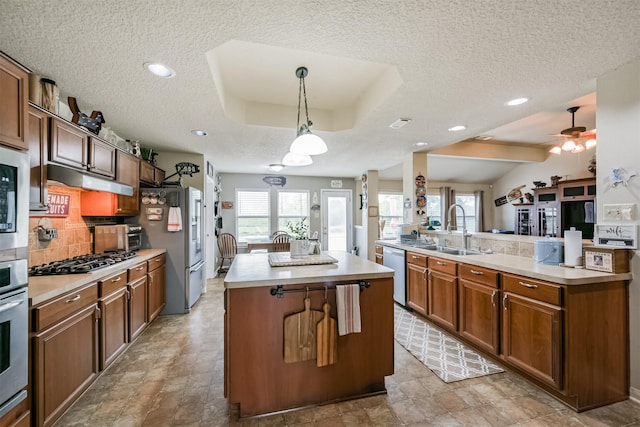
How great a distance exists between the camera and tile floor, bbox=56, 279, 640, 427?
171 centimetres

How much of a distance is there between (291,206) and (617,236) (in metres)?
5.82

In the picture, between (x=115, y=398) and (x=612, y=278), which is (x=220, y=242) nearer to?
(x=115, y=398)

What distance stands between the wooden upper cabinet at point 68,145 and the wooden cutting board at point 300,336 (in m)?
2.03

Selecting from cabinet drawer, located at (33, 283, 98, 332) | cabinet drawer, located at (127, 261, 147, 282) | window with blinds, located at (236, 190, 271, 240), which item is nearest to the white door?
window with blinds, located at (236, 190, 271, 240)

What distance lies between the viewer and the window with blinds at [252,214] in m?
6.71

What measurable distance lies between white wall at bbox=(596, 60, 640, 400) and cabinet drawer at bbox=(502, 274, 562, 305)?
57cm

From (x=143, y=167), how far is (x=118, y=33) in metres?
2.26

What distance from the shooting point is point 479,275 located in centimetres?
244

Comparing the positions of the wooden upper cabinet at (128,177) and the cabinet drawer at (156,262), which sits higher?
the wooden upper cabinet at (128,177)

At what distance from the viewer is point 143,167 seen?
347 centimetres

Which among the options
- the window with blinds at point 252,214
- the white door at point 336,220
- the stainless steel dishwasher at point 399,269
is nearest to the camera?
the stainless steel dishwasher at point 399,269

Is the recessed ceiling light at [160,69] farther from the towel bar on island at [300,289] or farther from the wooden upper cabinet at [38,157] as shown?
the towel bar on island at [300,289]

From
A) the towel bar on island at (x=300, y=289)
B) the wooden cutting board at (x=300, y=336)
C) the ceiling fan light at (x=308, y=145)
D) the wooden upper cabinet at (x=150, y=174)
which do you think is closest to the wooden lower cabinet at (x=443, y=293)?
the towel bar on island at (x=300, y=289)

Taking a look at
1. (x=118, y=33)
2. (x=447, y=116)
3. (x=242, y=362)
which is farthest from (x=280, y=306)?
(x=447, y=116)
